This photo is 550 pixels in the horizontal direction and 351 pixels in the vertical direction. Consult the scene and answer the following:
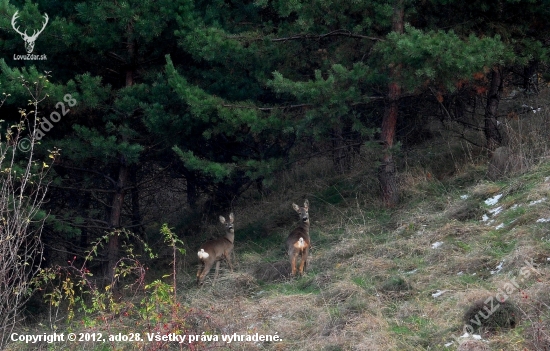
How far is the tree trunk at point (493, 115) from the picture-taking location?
50.6 feet

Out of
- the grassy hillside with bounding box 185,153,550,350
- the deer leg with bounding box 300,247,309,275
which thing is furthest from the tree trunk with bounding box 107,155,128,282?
the deer leg with bounding box 300,247,309,275

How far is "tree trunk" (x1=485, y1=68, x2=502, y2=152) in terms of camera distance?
1544 centimetres

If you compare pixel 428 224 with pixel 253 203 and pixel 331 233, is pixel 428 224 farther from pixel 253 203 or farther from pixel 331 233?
pixel 253 203

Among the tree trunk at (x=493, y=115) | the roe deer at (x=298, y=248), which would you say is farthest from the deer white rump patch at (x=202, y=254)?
the tree trunk at (x=493, y=115)

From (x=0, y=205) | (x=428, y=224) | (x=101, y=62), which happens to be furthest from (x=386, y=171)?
(x=0, y=205)

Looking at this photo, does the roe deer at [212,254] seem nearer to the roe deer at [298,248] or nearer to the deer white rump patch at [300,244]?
the roe deer at [298,248]

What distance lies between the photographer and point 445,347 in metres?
8.20

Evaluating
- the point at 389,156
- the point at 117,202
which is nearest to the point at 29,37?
the point at 117,202

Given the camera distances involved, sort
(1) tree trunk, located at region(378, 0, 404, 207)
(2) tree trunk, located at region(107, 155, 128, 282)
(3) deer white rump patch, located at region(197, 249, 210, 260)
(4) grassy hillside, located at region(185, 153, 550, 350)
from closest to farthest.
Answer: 1. (4) grassy hillside, located at region(185, 153, 550, 350)
2. (3) deer white rump patch, located at region(197, 249, 210, 260)
3. (1) tree trunk, located at region(378, 0, 404, 207)
4. (2) tree trunk, located at region(107, 155, 128, 282)

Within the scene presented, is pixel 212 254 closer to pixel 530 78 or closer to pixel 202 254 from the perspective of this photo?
pixel 202 254

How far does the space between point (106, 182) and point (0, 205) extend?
Result: 30.0ft

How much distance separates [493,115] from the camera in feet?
50.9

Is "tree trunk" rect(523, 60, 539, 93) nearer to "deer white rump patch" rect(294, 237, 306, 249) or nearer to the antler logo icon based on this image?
"deer white rump patch" rect(294, 237, 306, 249)

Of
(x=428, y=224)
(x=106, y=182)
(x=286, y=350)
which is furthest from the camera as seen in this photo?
(x=106, y=182)
